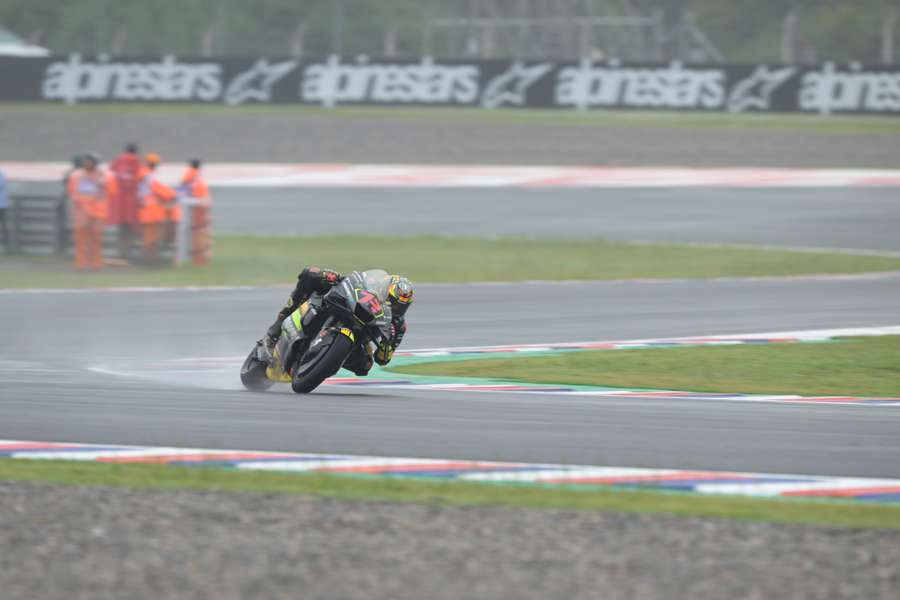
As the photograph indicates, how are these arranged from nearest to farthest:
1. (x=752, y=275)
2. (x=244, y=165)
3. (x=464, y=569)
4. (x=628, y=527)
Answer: (x=464, y=569)
(x=628, y=527)
(x=752, y=275)
(x=244, y=165)

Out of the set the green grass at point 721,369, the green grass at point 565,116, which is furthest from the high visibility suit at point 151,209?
the green grass at point 565,116

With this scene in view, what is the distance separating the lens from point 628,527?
658cm

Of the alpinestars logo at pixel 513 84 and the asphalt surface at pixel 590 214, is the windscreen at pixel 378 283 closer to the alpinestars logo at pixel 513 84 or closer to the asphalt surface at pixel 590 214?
the asphalt surface at pixel 590 214

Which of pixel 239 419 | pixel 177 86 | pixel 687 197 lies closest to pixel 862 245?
pixel 687 197

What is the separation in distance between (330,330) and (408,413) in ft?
2.68

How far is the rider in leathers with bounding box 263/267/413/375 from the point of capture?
9.73 metres

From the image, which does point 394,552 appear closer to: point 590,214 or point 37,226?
point 37,226

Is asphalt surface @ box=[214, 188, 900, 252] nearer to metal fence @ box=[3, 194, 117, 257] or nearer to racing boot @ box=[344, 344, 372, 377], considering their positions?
metal fence @ box=[3, 194, 117, 257]

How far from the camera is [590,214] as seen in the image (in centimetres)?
2828

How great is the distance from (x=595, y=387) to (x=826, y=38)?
48.3m

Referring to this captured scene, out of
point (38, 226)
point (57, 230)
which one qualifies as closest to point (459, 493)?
point (57, 230)

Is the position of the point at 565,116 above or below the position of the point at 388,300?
above

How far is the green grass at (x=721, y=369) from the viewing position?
11.4m

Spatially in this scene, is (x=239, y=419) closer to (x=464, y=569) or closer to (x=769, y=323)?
(x=464, y=569)
